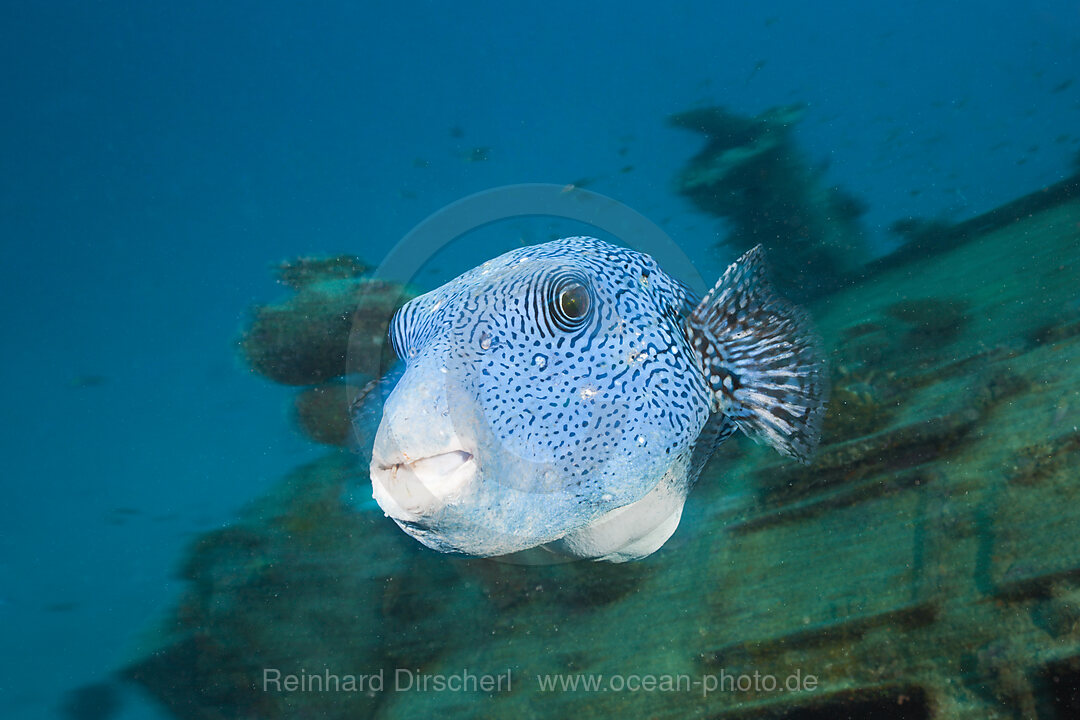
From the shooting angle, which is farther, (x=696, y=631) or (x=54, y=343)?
(x=54, y=343)

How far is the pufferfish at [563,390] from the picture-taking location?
5.31ft

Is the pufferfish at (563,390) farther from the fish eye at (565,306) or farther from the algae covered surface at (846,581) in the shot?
the algae covered surface at (846,581)

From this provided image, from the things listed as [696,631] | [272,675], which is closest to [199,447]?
[272,675]

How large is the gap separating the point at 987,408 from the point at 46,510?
37.3ft

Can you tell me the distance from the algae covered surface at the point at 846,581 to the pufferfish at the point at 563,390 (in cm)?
114

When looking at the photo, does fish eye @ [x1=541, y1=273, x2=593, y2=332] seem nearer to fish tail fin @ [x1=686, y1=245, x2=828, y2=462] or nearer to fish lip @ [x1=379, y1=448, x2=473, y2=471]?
fish lip @ [x1=379, y1=448, x2=473, y2=471]

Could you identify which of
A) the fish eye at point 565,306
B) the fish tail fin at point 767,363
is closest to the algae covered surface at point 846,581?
the fish tail fin at point 767,363

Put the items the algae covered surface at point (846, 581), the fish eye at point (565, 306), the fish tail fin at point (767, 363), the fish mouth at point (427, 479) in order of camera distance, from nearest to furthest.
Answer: the fish mouth at point (427, 479)
the fish eye at point (565, 306)
the fish tail fin at point (767, 363)
the algae covered surface at point (846, 581)

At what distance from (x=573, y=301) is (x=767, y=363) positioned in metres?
1.37

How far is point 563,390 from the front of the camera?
5.97 feet

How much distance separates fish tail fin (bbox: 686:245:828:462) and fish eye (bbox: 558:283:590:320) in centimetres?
91

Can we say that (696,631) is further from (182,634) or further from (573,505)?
(182,634)

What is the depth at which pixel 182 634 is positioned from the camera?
21.3 ft

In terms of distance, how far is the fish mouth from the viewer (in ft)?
5.15
